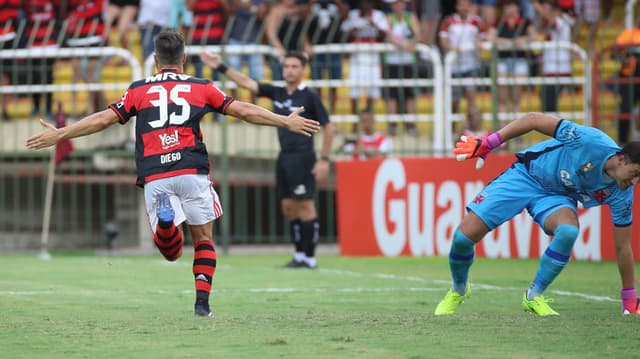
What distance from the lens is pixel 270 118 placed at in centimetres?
894

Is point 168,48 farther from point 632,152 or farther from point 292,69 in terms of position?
point 292,69

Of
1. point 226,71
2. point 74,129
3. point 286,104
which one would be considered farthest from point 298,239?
point 74,129

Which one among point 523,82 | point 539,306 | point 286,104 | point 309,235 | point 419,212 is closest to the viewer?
point 539,306

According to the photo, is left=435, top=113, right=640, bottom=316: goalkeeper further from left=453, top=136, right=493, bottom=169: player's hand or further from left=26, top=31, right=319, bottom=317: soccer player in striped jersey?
left=26, top=31, right=319, bottom=317: soccer player in striped jersey

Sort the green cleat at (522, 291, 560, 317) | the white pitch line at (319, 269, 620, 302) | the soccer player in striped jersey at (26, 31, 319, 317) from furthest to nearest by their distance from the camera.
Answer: the white pitch line at (319, 269, 620, 302), the green cleat at (522, 291, 560, 317), the soccer player in striped jersey at (26, 31, 319, 317)

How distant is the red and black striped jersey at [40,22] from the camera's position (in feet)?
63.1

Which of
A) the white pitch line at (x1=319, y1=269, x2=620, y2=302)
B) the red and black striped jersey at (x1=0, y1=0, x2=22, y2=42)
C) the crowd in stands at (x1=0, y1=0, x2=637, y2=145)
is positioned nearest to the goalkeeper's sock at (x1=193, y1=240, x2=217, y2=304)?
the white pitch line at (x1=319, y1=269, x2=620, y2=302)

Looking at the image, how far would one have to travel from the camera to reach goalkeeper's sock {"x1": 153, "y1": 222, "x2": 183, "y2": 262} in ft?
28.8

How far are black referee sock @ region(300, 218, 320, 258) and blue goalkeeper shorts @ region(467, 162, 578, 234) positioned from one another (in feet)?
18.9

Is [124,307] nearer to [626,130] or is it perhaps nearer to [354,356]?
[354,356]

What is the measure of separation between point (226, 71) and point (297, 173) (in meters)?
1.52

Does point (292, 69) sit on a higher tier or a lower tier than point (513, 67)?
lower

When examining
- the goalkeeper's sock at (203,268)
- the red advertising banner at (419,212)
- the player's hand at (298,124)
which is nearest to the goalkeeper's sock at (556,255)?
the player's hand at (298,124)

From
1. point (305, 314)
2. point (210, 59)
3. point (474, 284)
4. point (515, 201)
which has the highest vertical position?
point (210, 59)
